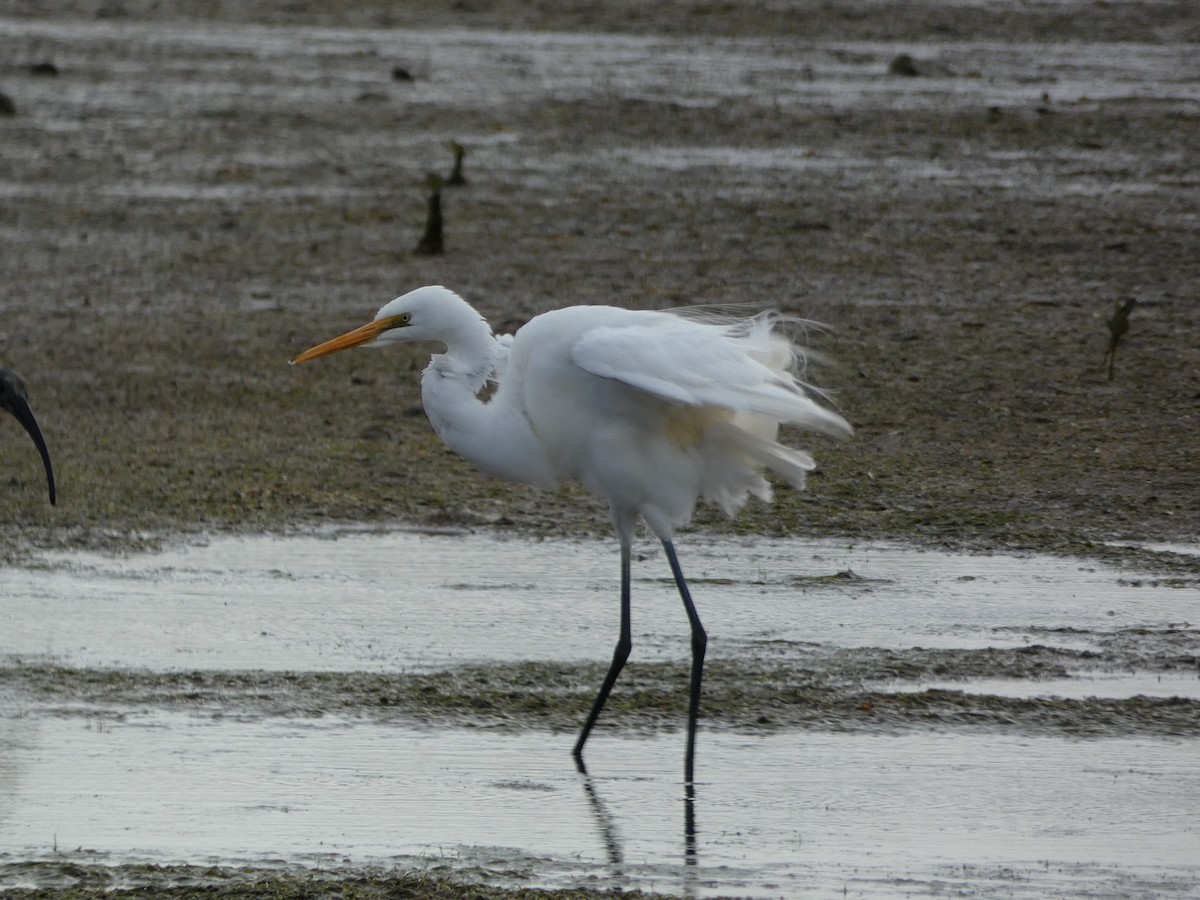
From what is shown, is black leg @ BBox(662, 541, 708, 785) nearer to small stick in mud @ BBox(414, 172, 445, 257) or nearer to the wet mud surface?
the wet mud surface

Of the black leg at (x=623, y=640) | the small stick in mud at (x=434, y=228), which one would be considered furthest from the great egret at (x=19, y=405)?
the small stick in mud at (x=434, y=228)

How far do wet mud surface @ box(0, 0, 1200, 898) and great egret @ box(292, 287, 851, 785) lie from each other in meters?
0.65

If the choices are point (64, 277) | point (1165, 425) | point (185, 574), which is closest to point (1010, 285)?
point (1165, 425)

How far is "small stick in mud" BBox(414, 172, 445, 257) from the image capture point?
14.2 metres

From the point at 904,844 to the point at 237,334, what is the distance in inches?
300

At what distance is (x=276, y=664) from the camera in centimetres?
685

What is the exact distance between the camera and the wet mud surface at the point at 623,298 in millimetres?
6555

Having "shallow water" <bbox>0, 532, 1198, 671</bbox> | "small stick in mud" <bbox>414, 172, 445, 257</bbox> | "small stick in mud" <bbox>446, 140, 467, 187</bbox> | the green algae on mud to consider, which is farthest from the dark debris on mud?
"small stick in mud" <bbox>446, 140, 467, 187</bbox>

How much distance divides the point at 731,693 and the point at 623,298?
6543 mm

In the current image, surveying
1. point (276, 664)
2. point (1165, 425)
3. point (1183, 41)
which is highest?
point (1183, 41)

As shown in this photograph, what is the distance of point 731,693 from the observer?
21.8 ft

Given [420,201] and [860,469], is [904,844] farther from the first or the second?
[420,201]

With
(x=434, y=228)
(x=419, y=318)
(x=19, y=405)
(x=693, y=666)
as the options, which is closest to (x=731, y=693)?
(x=693, y=666)

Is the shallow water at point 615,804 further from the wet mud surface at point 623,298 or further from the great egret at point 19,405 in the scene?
the great egret at point 19,405
